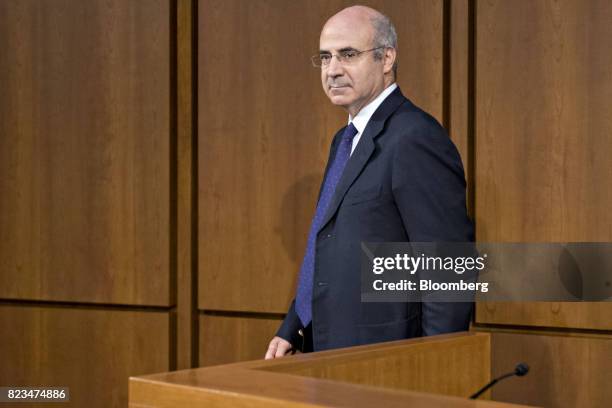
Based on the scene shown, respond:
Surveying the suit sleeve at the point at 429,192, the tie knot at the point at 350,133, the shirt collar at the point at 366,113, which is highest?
the shirt collar at the point at 366,113

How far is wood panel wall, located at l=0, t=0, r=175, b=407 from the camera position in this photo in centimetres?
332

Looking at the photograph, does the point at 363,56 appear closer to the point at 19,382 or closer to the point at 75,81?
the point at 75,81

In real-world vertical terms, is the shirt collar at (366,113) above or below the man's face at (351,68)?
below

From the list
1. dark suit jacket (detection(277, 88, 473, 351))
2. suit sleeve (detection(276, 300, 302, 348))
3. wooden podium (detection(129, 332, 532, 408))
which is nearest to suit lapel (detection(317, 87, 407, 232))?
dark suit jacket (detection(277, 88, 473, 351))

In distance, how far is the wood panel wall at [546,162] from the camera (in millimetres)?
2645

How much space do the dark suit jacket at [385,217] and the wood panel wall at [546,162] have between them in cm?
76

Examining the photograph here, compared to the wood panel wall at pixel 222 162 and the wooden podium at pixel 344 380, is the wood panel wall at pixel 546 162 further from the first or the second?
the wooden podium at pixel 344 380

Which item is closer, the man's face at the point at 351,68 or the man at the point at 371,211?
the man at the point at 371,211

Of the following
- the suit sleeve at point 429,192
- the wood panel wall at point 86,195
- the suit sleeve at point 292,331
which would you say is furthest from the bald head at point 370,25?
the wood panel wall at point 86,195

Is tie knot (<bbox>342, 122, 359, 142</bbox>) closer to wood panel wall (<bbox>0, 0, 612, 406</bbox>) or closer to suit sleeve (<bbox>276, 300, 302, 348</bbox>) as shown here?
suit sleeve (<bbox>276, 300, 302, 348</bbox>)

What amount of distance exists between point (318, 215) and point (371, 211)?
0.54 feet

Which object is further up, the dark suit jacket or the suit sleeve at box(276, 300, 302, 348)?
the dark suit jacket

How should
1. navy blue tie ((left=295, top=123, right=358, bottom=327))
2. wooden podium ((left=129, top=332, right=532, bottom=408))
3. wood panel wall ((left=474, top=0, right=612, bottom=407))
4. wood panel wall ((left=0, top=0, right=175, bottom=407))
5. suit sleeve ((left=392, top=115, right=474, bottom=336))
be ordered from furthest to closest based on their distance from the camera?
wood panel wall ((left=0, top=0, right=175, bottom=407)) < wood panel wall ((left=474, top=0, right=612, bottom=407)) < navy blue tie ((left=295, top=123, right=358, bottom=327)) < suit sleeve ((left=392, top=115, right=474, bottom=336)) < wooden podium ((left=129, top=332, right=532, bottom=408))

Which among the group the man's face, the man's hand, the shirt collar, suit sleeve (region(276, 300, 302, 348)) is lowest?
the man's hand
